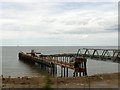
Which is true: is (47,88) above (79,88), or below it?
above

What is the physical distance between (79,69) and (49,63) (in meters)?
13.4

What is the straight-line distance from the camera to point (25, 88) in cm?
2411

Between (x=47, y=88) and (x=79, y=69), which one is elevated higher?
(x=47, y=88)

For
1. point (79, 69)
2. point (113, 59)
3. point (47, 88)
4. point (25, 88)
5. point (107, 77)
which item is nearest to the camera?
point (47, 88)

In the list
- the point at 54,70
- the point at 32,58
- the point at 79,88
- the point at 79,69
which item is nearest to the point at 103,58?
the point at 79,69

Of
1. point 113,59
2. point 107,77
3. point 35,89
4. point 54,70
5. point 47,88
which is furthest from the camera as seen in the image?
point 54,70

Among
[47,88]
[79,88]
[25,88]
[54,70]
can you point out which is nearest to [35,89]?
[25,88]

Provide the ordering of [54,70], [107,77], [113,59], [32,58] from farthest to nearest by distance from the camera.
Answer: [32,58] → [54,70] → [113,59] → [107,77]

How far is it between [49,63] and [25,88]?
1462 inches

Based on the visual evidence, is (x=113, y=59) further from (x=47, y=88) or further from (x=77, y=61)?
(x=47, y=88)

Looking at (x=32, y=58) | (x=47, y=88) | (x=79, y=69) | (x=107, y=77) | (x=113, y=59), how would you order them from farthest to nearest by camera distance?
(x=32, y=58), (x=79, y=69), (x=113, y=59), (x=107, y=77), (x=47, y=88)

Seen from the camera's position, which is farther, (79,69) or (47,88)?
(79,69)

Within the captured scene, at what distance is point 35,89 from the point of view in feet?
74.3

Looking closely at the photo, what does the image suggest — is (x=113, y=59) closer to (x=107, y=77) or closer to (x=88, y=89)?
(x=107, y=77)
